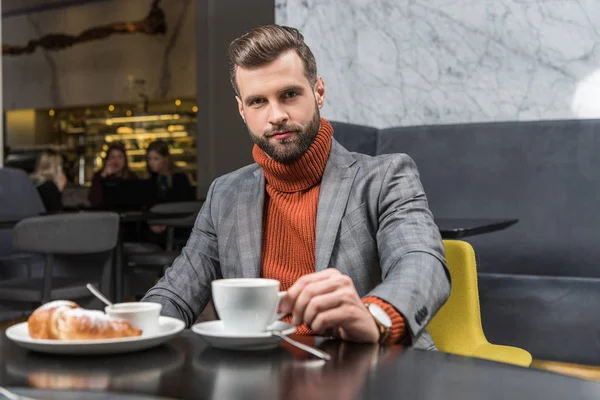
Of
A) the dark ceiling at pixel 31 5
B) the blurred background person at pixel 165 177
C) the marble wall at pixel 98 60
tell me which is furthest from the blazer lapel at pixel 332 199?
the dark ceiling at pixel 31 5

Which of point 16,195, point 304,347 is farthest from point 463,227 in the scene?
point 16,195

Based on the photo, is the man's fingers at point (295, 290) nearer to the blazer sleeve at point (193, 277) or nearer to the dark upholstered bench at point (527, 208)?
the blazer sleeve at point (193, 277)

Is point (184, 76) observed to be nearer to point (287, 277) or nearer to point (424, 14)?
point (424, 14)

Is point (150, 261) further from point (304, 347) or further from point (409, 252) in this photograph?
point (304, 347)

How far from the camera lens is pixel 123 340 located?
3.19ft

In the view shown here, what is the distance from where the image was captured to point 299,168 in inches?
68.4

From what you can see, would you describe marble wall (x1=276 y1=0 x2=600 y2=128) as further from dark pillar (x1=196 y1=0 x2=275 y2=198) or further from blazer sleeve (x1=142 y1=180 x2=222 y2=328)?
blazer sleeve (x1=142 y1=180 x2=222 y2=328)

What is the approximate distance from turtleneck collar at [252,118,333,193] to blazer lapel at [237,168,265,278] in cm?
4

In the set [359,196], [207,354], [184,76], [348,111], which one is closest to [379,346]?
[207,354]

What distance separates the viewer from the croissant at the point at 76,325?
100 centimetres

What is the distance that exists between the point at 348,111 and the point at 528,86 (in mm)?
1073

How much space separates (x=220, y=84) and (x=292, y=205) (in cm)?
379

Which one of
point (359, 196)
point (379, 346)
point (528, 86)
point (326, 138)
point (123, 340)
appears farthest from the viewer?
point (528, 86)

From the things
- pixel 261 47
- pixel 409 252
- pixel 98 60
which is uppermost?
pixel 98 60
